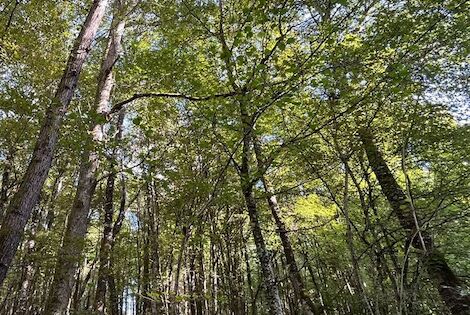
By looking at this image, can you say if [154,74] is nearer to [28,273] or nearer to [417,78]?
[417,78]

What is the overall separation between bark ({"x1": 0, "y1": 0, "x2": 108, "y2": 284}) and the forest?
2 cm

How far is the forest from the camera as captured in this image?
3887 millimetres

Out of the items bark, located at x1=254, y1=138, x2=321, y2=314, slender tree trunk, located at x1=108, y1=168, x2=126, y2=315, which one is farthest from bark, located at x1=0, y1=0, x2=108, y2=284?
slender tree trunk, located at x1=108, y1=168, x2=126, y2=315

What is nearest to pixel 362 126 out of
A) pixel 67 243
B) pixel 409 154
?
pixel 409 154

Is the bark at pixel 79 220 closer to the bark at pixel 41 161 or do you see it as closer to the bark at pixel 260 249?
the bark at pixel 41 161

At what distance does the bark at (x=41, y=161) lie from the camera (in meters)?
3.36

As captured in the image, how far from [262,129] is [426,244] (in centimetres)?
286

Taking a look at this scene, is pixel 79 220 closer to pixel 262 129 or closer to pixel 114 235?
pixel 262 129

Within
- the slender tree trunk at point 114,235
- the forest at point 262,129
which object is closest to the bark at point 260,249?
the forest at point 262,129

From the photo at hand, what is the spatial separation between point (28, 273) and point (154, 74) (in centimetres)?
806

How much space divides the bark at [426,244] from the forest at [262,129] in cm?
3

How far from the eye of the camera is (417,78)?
16.6ft

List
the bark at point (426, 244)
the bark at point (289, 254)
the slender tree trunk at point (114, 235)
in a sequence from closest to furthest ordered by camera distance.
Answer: the bark at point (426, 244), the bark at point (289, 254), the slender tree trunk at point (114, 235)

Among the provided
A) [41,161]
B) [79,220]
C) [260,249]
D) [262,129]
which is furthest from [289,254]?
[41,161]
